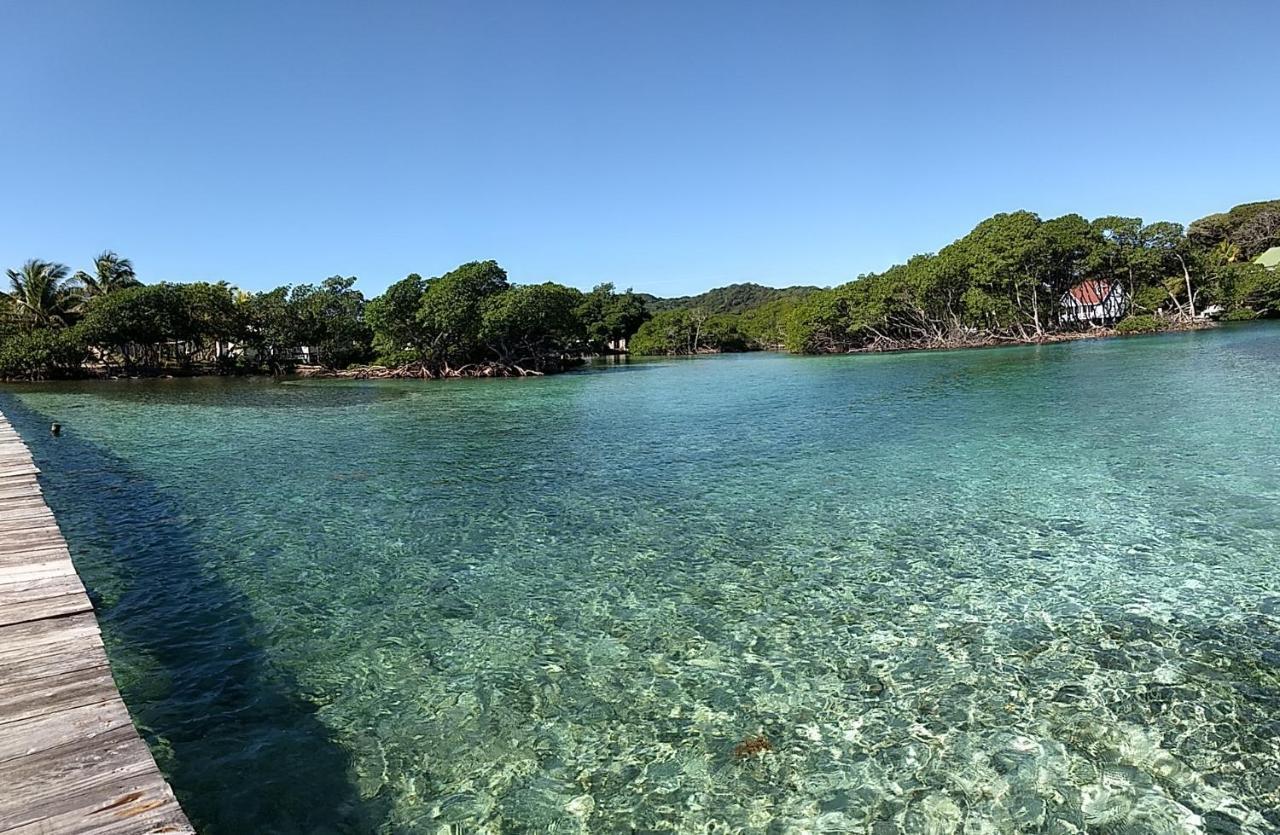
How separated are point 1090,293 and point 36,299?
95.9 meters

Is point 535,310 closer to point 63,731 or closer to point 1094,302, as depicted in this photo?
point 63,731

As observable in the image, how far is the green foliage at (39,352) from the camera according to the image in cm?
4278

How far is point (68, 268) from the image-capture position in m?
49.3

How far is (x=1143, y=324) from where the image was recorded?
5756cm

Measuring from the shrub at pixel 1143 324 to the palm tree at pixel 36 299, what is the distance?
87.3m

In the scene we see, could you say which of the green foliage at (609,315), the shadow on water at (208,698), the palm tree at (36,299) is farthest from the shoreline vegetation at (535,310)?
the shadow on water at (208,698)

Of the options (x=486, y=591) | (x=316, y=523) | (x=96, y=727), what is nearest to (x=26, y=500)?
(x=316, y=523)

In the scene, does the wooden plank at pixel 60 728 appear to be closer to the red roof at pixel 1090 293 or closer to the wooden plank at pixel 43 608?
the wooden plank at pixel 43 608

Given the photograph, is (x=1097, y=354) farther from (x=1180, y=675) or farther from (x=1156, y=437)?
(x=1180, y=675)

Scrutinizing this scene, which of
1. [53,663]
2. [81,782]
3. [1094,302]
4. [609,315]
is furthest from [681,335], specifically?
[81,782]

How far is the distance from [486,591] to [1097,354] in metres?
42.5

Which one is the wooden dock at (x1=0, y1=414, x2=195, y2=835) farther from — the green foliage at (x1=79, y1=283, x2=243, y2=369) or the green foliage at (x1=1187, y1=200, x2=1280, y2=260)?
the green foliage at (x1=1187, y1=200, x2=1280, y2=260)

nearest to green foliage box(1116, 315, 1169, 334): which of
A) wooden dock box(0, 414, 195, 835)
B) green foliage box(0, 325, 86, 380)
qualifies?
wooden dock box(0, 414, 195, 835)

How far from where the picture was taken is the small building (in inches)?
2557
